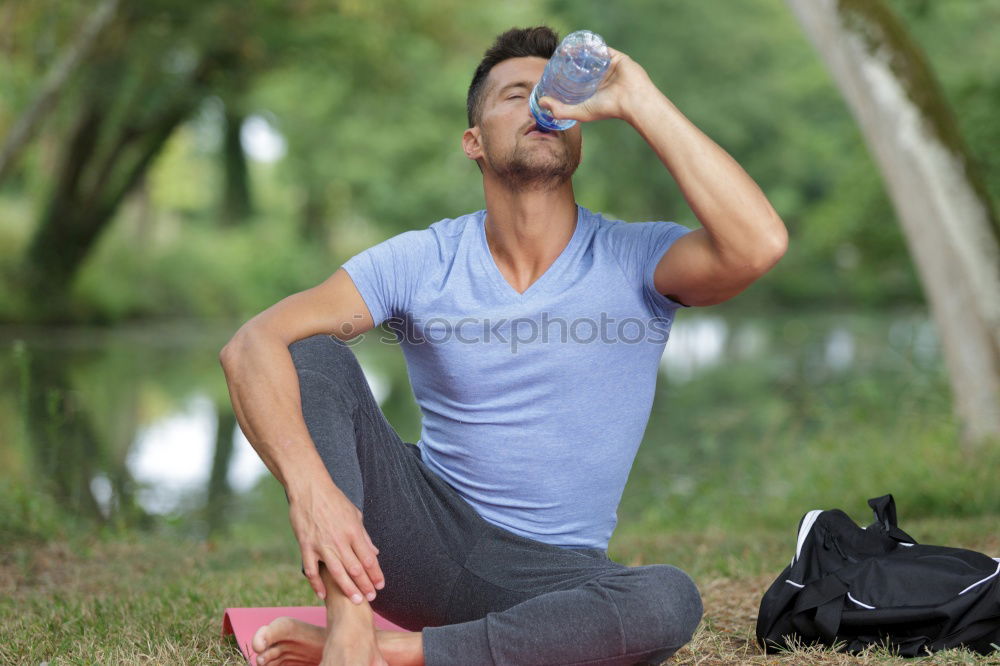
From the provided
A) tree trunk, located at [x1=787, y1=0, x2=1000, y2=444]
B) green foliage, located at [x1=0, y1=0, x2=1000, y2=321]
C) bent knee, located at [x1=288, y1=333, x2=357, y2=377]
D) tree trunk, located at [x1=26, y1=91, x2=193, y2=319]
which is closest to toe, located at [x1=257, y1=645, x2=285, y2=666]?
bent knee, located at [x1=288, y1=333, x2=357, y2=377]

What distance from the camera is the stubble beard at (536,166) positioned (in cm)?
261

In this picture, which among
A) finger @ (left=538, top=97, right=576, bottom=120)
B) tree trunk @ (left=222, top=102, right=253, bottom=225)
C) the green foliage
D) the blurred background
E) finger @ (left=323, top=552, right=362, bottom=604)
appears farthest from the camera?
tree trunk @ (left=222, top=102, right=253, bottom=225)

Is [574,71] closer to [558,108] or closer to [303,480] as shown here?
[558,108]

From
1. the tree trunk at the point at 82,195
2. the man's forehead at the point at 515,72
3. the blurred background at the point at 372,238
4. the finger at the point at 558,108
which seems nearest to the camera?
the finger at the point at 558,108

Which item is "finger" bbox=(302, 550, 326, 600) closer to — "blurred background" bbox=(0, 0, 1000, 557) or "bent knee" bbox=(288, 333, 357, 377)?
"bent knee" bbox=(288, 333, 357, 377)

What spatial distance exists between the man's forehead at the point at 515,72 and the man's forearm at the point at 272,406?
904mm

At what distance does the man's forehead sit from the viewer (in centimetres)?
272

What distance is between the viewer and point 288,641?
2205 mm

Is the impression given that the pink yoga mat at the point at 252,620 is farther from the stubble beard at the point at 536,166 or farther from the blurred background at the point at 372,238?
the blurred background at the point at 372,238

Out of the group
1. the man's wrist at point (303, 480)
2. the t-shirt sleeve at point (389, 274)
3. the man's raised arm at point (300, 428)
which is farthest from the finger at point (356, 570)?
the t-shirt sleeve at point (389, 274)

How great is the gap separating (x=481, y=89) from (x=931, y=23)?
19854 millimetres

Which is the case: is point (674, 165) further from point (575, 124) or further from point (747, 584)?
point (747, 584)

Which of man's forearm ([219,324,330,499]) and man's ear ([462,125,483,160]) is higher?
man's ear ([462,125,483,160])

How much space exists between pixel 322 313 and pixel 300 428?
1.17ft
